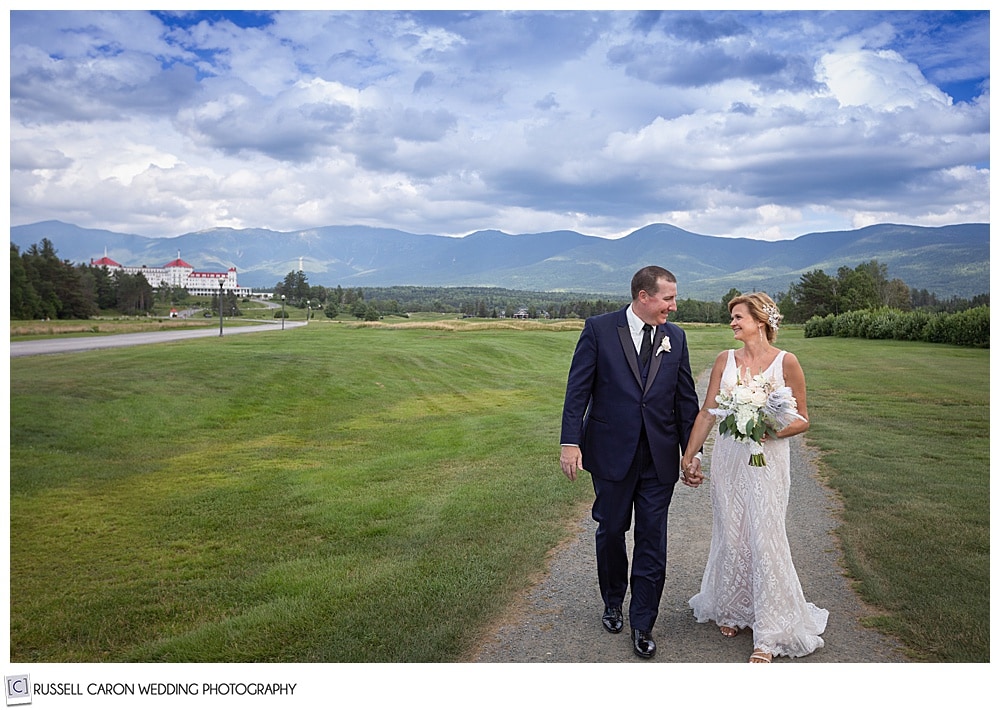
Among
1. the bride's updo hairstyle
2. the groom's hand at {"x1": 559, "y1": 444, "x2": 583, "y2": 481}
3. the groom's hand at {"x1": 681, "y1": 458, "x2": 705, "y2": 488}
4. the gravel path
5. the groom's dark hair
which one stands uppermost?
the groom's dark hair

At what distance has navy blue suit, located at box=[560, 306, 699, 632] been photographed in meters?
3.31

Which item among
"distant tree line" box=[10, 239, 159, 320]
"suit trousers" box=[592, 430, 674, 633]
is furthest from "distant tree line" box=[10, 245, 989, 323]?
"suit trousers" box=[592, 430, 674, 633]

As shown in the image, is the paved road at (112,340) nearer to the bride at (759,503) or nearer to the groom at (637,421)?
the groom at (637,421)

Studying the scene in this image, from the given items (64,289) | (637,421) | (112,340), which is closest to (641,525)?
(637,421)

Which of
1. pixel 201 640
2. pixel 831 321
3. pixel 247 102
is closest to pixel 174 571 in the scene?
pixel 201 640

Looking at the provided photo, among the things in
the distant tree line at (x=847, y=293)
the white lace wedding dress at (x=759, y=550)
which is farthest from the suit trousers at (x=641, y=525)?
the distant tree line at (x=847, y=293)

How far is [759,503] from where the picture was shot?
3293 millimetres

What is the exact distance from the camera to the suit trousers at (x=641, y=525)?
330cm

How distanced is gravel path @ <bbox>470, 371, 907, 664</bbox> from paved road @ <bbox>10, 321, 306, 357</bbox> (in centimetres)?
430

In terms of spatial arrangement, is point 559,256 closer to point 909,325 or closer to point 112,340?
point 909,325

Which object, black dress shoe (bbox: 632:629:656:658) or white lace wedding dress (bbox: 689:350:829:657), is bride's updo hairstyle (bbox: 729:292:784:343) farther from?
black dress shoe (bbox: 632:629:656:658)

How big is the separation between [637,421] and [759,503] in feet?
1.99
